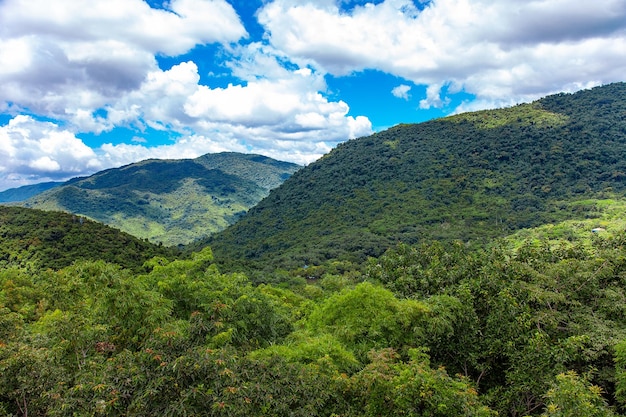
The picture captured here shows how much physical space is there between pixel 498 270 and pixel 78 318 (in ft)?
72.4

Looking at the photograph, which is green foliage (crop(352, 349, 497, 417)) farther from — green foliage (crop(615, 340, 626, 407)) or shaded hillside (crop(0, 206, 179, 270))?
shaded hillside (crop(0, 206, 179, 270))

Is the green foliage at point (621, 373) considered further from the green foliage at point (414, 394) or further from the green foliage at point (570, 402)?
the green foliage at point (414, 394)

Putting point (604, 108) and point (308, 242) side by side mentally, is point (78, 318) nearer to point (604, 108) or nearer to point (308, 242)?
point (308, 242)

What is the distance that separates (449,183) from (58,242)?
126m

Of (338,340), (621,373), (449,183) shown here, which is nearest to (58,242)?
(338,340)

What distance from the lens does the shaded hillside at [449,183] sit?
388ft

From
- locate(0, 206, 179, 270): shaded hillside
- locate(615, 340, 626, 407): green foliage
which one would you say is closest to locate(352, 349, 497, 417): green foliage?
locate(615, 340, 626, 407): green foliage

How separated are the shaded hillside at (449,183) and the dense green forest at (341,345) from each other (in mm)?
84486

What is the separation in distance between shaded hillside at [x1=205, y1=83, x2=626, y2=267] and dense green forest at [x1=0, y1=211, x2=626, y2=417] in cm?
8449

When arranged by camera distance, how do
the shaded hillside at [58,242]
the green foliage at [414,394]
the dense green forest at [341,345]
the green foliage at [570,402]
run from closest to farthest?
the dense green forest at [341,345] → the green foliage at [570,402] → the green foliage at [414,394] → the shaded hillside at [58,242]

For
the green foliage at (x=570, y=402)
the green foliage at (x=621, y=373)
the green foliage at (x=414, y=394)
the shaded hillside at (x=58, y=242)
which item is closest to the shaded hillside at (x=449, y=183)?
the shaded hillside at (x=58, y=242)

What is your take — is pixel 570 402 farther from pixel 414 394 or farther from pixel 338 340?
pixel 338 340

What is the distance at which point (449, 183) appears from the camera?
14488 cm

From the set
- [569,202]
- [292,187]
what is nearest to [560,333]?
[569,202]
